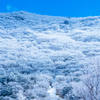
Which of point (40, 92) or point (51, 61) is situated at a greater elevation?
point (51, 61)

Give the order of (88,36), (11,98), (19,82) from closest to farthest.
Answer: (11,98), (19,82), (88,36)

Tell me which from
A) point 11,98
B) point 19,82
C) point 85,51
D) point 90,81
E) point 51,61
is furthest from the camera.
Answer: point 85,51

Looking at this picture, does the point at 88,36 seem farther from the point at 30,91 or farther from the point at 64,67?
the point at 30,91

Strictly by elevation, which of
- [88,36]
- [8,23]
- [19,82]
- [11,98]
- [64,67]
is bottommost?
[11,98]

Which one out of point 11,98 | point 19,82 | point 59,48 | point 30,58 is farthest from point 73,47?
point 11,98

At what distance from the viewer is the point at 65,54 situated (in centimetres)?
1345

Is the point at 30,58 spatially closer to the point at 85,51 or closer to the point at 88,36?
the point at 85,51

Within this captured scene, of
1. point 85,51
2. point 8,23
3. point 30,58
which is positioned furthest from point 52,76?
point 8,23

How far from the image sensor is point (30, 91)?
6895mm

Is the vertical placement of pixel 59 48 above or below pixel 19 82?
above

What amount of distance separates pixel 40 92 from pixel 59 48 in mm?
9960

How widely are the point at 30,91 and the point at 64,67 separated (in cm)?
498

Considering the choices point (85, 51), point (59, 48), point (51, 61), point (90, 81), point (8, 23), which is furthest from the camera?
point (8, 23)

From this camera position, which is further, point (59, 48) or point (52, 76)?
point (59, 48)
